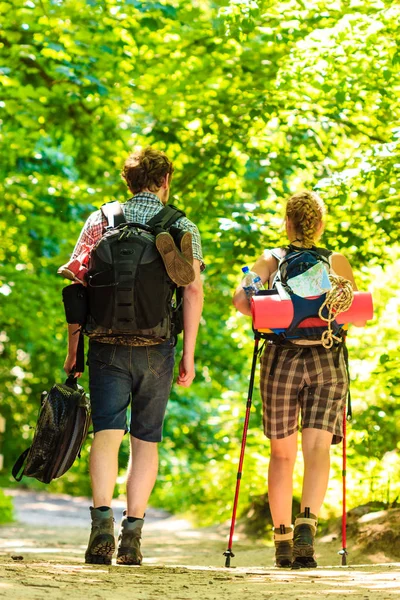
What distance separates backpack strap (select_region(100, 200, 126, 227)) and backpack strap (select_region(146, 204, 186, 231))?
140 mm

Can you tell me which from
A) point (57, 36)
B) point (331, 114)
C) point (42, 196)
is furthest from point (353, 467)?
point (42, 196)

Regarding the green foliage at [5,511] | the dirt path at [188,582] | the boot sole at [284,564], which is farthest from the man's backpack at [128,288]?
the green foliage at [5,511]

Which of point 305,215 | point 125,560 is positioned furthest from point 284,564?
point 305,215

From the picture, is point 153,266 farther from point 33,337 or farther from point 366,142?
point 33,337

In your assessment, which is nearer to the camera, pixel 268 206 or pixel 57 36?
pixel 268 206

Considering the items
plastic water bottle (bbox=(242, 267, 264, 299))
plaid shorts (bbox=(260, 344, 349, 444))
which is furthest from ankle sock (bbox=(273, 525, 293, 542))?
plastic water bottle (bbox=(242, 267, 264, 299))

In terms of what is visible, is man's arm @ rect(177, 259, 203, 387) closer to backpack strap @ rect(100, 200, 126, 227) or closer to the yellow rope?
backpack strap @ rect(100, 200, 126, 227)

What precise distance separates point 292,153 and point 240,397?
3.88 metres

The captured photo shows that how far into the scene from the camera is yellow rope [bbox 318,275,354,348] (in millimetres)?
5258

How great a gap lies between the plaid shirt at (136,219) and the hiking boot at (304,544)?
1.39 m

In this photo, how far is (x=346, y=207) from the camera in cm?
770

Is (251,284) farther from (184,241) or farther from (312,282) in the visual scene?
(184,241)

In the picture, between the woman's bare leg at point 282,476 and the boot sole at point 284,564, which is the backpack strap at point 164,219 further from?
the boot sole at point 284,564

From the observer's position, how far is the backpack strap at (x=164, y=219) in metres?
5.17
